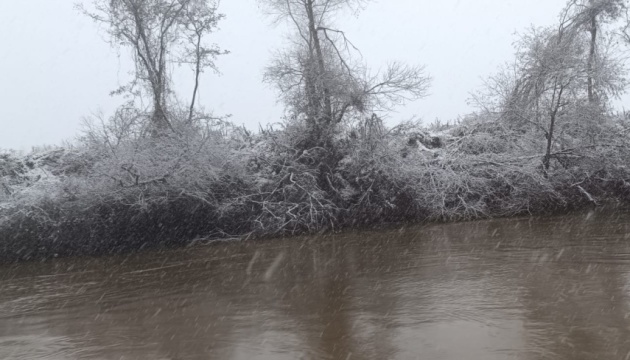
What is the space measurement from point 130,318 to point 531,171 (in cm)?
1400

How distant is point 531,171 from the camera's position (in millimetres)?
18828

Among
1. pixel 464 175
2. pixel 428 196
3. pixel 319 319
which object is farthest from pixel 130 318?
pixel 464 175

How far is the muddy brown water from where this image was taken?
662cm

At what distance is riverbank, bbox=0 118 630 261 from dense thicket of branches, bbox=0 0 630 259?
0.16 feet

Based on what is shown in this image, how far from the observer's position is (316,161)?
799 inches

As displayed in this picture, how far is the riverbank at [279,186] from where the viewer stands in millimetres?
17438

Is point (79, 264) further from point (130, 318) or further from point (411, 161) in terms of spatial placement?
point (411, 161)

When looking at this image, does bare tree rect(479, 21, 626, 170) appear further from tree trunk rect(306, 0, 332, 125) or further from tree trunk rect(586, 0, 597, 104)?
tree trunk rect(306, 0, 332, 125)

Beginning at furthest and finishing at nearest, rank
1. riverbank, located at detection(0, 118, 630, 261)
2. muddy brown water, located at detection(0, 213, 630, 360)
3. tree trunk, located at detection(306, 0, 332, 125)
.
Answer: tree trunk, located at detection(306, 0, 332, 125) < riverbank, located at detection(0, 118, 630, 261) < muddy brown water, located at detection(0, 213, 630, 360)

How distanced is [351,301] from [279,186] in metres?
10.6

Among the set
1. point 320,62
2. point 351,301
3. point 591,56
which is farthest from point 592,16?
point 351,301

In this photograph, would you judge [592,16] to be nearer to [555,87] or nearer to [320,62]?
[555,87]

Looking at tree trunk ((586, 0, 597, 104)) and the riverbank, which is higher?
tree trunk ((586, 0, 597, 104))

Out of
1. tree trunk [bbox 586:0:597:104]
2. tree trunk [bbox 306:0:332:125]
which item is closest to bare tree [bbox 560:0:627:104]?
tree trunk [bbox 586:0:597:104]
